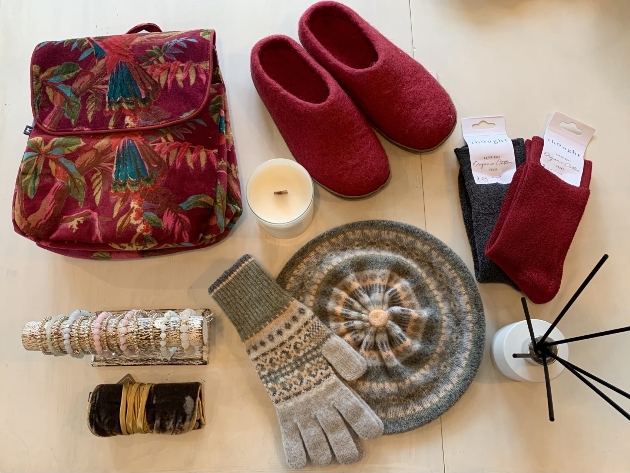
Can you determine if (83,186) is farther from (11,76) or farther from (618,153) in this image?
(618,153)

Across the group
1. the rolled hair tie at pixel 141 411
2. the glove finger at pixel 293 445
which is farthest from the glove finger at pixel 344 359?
the rolled hair tie at pixel 141 411

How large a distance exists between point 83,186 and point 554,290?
71cm

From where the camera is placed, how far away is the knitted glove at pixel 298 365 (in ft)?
2.31

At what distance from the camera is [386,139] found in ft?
2.74

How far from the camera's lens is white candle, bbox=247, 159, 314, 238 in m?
0.73

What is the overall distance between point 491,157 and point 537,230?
14 cm

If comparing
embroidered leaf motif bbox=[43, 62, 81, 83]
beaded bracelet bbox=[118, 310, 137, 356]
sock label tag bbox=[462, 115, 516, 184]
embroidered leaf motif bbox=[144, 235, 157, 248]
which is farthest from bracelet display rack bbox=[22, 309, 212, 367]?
sock label tag bbox=[462, 115, 516, 184]

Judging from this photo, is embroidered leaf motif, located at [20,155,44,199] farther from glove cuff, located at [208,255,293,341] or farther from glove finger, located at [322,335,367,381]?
glove finger, located at [322,335,367,381]

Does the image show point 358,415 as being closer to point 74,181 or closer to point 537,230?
point 537,230

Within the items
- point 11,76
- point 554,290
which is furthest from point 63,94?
point 554,290

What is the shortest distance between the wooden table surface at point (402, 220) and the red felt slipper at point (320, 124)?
A: 44mm

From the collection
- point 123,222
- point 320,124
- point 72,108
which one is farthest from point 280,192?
point 72,108

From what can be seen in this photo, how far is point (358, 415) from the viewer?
2.30 ft

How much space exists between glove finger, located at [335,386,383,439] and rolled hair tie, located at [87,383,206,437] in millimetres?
215
